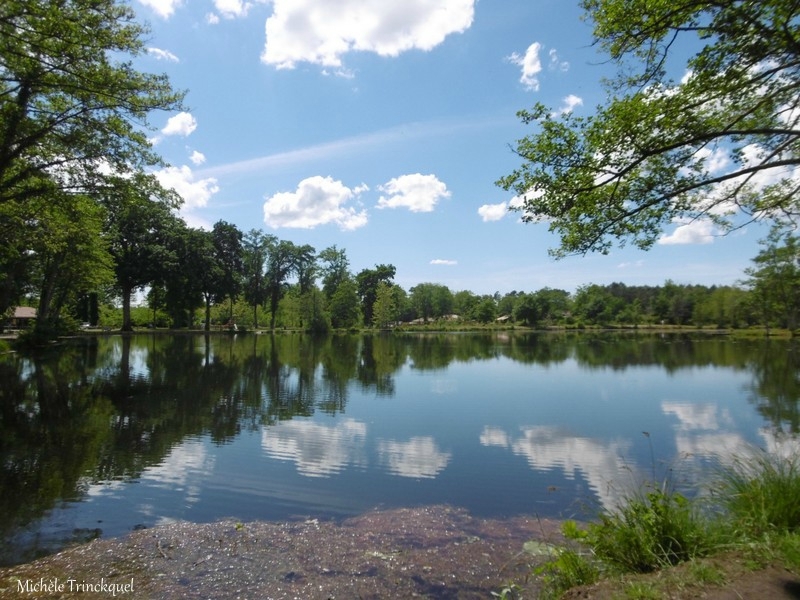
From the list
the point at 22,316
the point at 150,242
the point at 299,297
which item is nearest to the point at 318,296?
the point at 299,297

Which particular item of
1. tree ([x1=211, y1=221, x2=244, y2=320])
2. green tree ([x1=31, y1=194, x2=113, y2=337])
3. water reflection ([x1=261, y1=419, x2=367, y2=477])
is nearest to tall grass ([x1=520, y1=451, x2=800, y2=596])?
water reflection ([x1=261, y1=419, x2=367, y2=477])

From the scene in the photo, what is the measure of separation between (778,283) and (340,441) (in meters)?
64.4

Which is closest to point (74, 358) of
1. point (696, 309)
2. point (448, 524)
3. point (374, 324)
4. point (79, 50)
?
point (79, 50)

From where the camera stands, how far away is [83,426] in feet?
39.5

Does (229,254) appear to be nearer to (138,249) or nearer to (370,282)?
(138,249)

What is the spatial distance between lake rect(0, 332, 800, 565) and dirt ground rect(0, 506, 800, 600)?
567 mm

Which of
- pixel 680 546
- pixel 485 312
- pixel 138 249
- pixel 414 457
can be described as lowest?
pixel 414 457

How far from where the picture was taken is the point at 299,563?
17.8 feet

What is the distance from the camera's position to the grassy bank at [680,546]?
3.55 meters

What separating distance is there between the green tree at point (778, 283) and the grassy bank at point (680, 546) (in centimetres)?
6173

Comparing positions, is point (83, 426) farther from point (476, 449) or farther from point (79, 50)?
point (476, 449)

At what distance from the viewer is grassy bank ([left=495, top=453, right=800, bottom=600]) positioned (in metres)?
3.55

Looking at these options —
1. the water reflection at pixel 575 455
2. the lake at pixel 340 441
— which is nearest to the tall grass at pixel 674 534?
the lake at pixel 340 441

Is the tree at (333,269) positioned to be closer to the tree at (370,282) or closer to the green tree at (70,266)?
the tree at (370,282)
